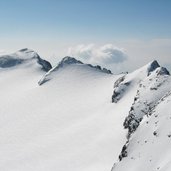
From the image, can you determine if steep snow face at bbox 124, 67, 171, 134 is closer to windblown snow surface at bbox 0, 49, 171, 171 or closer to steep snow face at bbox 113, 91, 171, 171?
windblown snow surface at bbox 0, 49, 171, 171

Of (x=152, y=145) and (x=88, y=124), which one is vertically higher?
(x=152, y=145)

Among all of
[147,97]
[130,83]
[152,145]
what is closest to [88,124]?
[130,83]

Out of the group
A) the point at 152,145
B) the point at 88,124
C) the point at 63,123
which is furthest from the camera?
the point at 63,123

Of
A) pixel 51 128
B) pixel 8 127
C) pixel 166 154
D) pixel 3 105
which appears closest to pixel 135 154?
pixel 166 154

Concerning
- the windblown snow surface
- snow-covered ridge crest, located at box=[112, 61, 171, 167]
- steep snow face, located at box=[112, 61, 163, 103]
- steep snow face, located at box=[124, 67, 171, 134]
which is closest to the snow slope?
the windblown snow surface

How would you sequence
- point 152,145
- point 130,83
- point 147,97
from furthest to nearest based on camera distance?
point 130,83 → point 147,97 → point 152,145

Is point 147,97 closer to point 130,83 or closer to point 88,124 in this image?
point 88,124

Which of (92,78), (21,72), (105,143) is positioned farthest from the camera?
(21,72)

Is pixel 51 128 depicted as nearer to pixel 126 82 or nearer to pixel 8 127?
pixel 8 127
